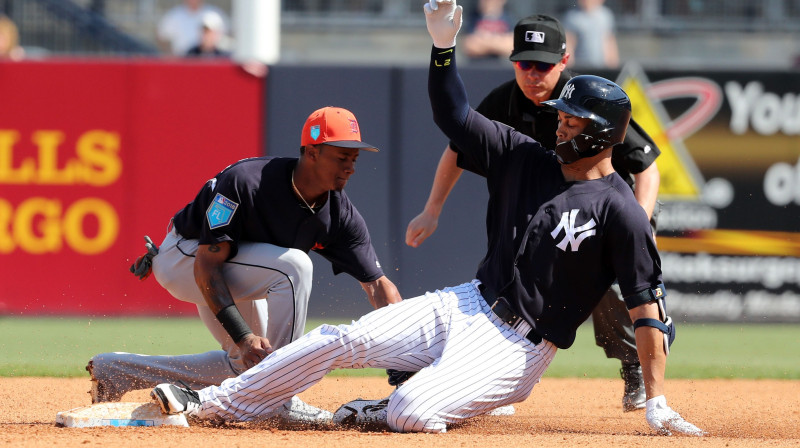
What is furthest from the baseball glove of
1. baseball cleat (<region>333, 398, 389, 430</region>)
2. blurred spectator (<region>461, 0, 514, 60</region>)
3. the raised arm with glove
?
blurred spectator (<region>461, 0, 514, 60</region>)

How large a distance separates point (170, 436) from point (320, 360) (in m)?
0.67

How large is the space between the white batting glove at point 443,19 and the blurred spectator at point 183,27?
7.96 metres

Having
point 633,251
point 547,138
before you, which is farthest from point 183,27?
point 633,251

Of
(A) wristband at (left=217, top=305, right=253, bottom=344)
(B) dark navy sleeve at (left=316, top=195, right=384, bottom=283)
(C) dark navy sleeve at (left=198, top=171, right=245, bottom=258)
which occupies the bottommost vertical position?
(A) wristband at (left=217, top=305, right=253, bottom=344)

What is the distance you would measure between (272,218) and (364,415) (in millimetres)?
1011

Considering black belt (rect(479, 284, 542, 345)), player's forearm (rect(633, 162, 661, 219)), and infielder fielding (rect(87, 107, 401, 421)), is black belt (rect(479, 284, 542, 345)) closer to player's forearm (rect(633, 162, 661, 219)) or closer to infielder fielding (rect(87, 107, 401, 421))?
infielder fielding (rect(87, 107, 401, 421))

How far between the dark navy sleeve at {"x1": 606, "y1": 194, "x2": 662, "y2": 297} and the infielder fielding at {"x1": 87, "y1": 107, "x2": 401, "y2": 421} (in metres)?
1.19

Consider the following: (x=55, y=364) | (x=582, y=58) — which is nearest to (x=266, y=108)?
(x=55, y=364)

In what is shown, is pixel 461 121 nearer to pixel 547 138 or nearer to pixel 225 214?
pixel 547 138

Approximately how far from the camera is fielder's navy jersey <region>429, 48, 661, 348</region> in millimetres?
4523

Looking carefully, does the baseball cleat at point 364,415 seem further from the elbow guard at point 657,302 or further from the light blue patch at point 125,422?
the elbow guard at point 657,302

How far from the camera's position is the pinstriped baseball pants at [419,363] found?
4.50 metres

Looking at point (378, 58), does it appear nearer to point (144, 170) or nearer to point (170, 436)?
point (144, 170)

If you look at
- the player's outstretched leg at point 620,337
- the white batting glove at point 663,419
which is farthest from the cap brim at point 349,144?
the player's outstretched leg at point 620,337
